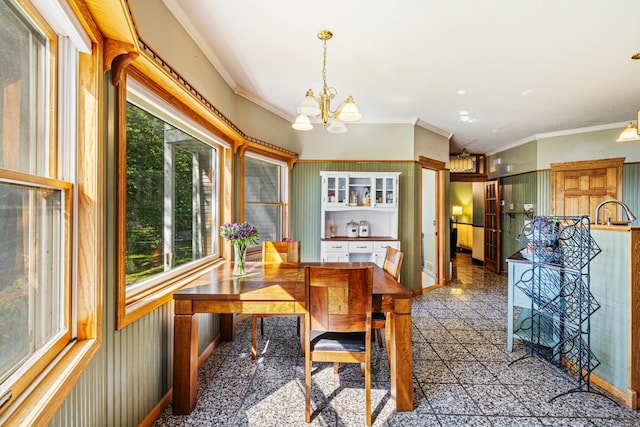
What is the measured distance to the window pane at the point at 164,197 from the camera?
79.0 inches

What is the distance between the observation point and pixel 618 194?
4.88 m

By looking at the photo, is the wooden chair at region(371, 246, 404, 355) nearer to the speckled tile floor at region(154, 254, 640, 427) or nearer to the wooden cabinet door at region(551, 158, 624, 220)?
the speckled tile floor at region(154, 254, 640, 427)

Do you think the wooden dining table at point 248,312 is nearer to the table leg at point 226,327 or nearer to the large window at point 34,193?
the large window at point 34,193

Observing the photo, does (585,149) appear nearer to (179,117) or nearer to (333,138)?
(333,138)

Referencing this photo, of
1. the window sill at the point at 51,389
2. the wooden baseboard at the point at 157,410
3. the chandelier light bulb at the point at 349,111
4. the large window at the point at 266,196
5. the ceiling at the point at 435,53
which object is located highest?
the ceiling at the point at 435,53

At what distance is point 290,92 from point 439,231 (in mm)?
3608

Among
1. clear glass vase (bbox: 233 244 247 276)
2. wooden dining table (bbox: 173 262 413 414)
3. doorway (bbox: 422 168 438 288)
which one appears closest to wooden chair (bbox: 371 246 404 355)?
wooden dining table (bbox: 173 262 413 414)

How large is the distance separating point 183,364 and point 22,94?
173cm

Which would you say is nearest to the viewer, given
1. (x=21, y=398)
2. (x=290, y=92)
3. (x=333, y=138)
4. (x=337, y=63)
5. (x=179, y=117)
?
(x=21, y=398)

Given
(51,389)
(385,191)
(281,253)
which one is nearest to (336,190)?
(385,191)

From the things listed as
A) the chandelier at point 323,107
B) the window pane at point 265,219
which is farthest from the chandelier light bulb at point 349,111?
the window pane at point 265,219

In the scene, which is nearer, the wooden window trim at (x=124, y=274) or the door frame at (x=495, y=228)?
the wooden window trim at (x=124, y=274)

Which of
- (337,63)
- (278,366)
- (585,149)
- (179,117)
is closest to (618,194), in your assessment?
(585,149)

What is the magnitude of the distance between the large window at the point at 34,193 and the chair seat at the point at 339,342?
53.5 inches
